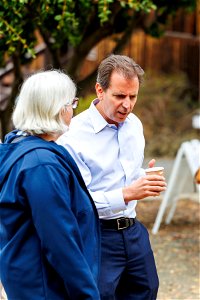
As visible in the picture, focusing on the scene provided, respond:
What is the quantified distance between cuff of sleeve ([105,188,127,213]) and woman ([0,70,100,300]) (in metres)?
0.59

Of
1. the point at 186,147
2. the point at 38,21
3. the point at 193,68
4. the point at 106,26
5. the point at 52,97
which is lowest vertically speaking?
the point at 193,68

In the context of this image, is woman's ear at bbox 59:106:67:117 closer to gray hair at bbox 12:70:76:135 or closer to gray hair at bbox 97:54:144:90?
gray hair at bbox 12:70:76:135

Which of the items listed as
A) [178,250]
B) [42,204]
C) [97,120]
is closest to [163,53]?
[178,250]

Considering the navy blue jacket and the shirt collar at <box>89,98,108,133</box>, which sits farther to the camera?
the shirt collar at <box>89,98,108,133</box>

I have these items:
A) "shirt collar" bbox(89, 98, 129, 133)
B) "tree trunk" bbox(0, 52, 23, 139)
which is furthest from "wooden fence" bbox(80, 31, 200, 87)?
"shirt collar" bbox(89, 98, 129, 133)

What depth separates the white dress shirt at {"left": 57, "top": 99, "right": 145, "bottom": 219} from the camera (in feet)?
13.2

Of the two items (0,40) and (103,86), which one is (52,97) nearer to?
(103,86)

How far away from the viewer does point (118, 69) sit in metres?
4.02

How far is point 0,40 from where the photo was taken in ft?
23.5

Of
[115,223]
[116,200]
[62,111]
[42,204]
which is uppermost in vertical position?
[62,111]

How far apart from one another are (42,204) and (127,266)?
1.15 meters

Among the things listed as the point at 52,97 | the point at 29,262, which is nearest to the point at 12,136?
the point at 52,97

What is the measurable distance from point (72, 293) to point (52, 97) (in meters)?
0.85

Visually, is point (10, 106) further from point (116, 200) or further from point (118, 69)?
point (116, 200)
